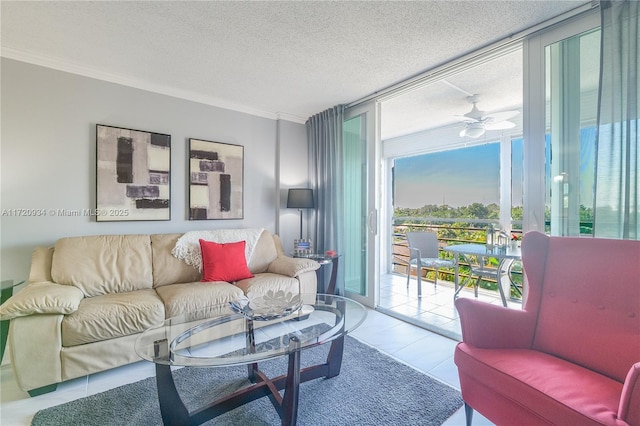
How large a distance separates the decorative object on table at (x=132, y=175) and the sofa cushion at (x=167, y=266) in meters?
0.33

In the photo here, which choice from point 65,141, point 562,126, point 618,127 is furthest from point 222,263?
point 618,127

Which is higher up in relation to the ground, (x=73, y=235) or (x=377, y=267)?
(x=73, y=235)

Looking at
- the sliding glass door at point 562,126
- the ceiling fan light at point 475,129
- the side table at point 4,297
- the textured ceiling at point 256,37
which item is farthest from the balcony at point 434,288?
the side table at point 4,297

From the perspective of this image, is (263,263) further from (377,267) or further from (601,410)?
(601,410)

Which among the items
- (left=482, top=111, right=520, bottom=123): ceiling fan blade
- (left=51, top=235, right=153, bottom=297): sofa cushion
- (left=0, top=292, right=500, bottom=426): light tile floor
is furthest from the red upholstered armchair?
(left=51, top=235, right=153, bottom=297): sofa cushion

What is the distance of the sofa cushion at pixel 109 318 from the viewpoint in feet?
6.11

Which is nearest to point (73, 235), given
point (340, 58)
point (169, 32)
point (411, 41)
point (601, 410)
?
point (169, 32)

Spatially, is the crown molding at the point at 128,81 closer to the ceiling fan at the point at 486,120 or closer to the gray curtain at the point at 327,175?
the gray curtain at the point at 327,175

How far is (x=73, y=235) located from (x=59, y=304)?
1109 mm

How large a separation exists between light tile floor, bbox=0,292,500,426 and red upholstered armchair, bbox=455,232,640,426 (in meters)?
0.45

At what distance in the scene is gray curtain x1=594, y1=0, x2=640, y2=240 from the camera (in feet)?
5.46

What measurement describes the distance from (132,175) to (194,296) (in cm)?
148

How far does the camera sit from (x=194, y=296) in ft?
7.59

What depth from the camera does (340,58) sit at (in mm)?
2508
